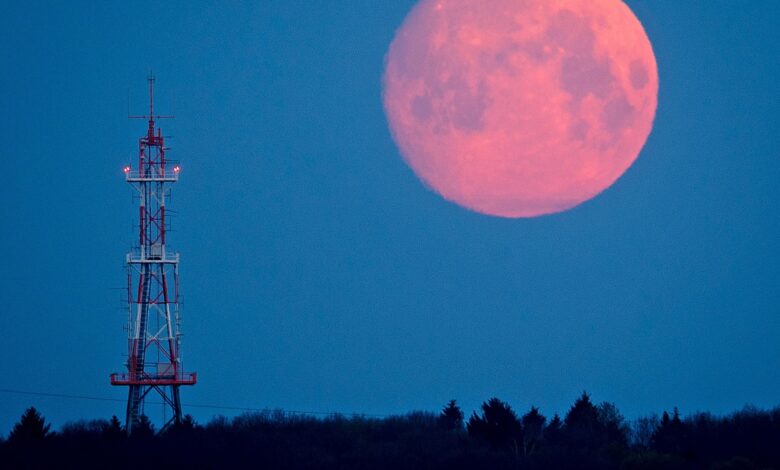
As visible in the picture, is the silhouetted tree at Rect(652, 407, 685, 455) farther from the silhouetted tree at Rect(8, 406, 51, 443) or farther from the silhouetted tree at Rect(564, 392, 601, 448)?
the silhouetted tree at Rect(8, 406, 51, 443)

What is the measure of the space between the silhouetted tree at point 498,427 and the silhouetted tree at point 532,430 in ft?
1.77

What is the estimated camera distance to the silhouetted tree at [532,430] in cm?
7559

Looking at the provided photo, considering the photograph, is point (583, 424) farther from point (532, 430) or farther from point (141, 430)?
point (141, 430)

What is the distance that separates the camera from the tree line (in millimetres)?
66938

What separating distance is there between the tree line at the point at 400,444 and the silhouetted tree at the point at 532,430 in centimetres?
11

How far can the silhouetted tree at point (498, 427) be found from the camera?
7562 centimetres

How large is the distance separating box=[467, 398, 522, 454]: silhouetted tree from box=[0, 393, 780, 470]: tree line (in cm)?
7

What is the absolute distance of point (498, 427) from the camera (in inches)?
3027

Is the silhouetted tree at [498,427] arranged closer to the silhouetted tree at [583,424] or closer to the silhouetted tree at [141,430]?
the silhouetted tree at [583,424]

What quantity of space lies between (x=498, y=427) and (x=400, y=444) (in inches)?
259

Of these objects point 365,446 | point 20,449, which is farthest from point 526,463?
point 20,449

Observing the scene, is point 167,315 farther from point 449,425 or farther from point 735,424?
point 735,424

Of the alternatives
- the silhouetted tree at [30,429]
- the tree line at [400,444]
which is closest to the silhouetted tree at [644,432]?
the tree line at [400,444]

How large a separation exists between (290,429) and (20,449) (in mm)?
14850
